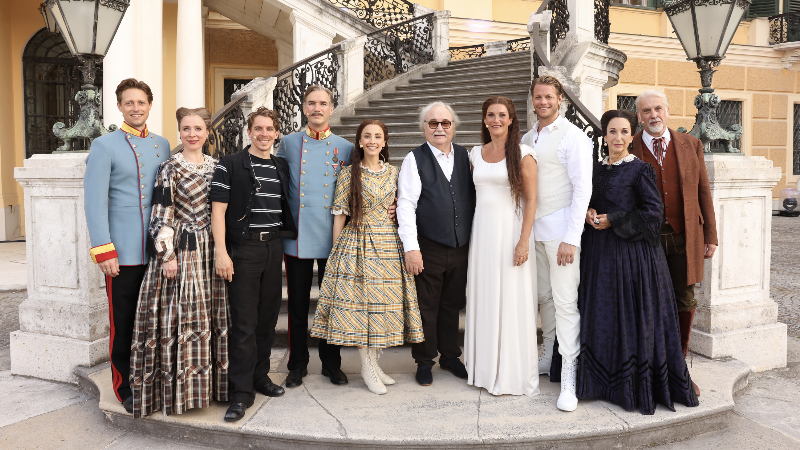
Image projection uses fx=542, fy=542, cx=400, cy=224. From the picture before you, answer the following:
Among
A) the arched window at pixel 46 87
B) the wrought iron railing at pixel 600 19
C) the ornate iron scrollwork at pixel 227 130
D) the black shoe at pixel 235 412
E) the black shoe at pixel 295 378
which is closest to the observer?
the black shoe at pixel 235 412

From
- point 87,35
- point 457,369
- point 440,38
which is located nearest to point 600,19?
point 440,38

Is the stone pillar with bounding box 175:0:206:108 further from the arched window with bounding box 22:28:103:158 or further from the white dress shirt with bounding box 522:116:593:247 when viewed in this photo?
the white dress shirt with bounding box 522:116:593:247

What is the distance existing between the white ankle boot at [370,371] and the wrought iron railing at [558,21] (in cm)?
675

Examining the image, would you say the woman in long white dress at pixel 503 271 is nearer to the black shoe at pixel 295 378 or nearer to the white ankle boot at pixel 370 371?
the white ankle boot at pixel 370 371

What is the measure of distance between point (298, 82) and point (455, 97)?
8.32 ft

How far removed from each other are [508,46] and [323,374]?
10.8m

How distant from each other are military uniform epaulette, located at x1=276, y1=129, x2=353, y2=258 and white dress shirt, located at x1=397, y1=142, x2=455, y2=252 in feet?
1.41

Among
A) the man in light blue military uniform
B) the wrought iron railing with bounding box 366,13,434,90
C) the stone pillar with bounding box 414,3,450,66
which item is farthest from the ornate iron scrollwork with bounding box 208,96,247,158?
the stone pillar with bounding box 414,3,450,66

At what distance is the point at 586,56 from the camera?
8320 mm

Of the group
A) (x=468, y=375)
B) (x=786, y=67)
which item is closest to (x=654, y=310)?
(x=468, y=375)

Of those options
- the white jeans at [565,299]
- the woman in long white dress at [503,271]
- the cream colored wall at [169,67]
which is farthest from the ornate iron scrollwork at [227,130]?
the cream colored wall at [169,67]

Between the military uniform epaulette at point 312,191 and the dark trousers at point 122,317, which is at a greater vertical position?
the military uniform epaulette at point 312,191

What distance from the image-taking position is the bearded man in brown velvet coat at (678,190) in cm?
329

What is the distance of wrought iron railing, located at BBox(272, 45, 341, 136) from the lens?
7.86 m
